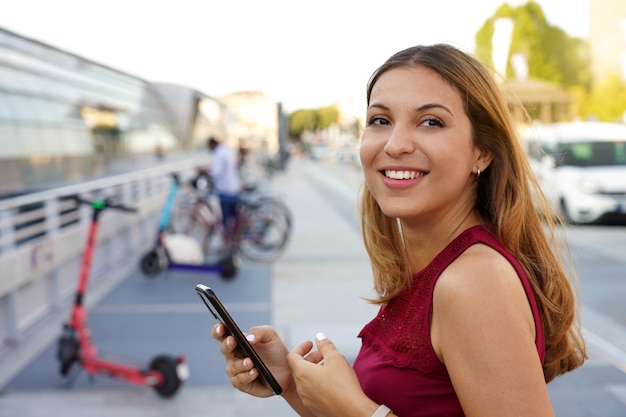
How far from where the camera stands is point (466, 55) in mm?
1462

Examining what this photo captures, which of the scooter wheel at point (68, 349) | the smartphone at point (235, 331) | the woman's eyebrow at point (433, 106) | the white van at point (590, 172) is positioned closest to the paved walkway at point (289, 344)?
the scooter wheel at point (68, 349)

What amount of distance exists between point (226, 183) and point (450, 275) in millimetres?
8867

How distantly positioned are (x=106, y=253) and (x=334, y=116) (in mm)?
122140

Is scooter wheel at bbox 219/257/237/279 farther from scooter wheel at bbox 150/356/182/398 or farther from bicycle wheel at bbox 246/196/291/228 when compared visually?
scooter wheel at bbox 150/356/182/398

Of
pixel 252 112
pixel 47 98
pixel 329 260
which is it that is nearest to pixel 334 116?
pixel 252 112

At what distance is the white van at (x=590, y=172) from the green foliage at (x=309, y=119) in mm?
111247

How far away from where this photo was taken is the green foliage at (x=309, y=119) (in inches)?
5113

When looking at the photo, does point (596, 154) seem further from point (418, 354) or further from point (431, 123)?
point (418, 354)

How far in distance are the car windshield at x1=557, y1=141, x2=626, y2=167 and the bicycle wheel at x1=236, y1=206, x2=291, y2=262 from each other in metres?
6.36

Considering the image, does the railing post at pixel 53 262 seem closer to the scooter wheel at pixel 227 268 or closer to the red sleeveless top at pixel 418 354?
the scooter wheel at pixel 227 268

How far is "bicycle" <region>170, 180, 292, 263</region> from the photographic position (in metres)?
9.68

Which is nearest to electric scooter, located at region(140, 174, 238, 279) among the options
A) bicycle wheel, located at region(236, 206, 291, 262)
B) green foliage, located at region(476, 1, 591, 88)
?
bicycle wheel, located at region(236, 206, 291, 262)

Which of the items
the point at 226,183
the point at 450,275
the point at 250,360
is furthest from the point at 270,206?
the point at 450,275

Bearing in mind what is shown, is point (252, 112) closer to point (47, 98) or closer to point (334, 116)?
point (334, 116)
